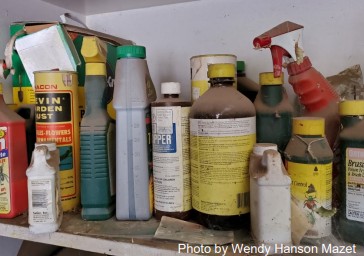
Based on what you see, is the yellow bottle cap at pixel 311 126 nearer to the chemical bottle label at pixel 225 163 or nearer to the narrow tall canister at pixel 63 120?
the chemical bottle label at pixel 225 163

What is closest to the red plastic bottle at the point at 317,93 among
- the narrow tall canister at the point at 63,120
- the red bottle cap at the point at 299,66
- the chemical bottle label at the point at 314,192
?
the red bottle cap at the point at 299,66

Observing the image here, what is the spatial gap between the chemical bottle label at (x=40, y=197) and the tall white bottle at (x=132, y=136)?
0.33 ft

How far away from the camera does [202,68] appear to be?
0.53 m

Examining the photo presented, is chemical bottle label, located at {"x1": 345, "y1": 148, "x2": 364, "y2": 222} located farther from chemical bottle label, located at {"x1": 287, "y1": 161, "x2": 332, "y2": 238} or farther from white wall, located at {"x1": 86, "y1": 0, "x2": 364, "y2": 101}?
→ white wall, located at {"x1": 86, "y1": 0, "x2": 364, "y2": 101}

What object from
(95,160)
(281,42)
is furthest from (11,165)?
(281,42)

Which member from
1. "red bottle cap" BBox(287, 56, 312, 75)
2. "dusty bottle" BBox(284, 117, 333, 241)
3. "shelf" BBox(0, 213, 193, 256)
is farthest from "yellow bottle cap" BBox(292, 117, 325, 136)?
"shelf" BBox(0, 213, 193, 256)

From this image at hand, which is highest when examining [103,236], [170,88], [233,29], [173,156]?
[233,29]

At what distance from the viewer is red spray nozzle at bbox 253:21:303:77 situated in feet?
1.58

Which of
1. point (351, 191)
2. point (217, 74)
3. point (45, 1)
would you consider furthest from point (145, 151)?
point (45, 1)

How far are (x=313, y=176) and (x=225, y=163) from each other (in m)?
0.11

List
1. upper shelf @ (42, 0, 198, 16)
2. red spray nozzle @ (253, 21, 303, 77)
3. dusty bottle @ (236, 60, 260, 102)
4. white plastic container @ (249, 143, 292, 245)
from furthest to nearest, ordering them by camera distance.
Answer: upper shelf @ (42, 0, 198, 16)
dusty bottle @ (236, 60, 260, 102)
red spray nozzle @ (253, 21, 303, 77)
white plastic container @ (249, 143, 292, 245)

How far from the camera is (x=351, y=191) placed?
409 millimetres

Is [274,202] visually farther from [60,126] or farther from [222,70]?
[60,126]

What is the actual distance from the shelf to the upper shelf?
51 cm
